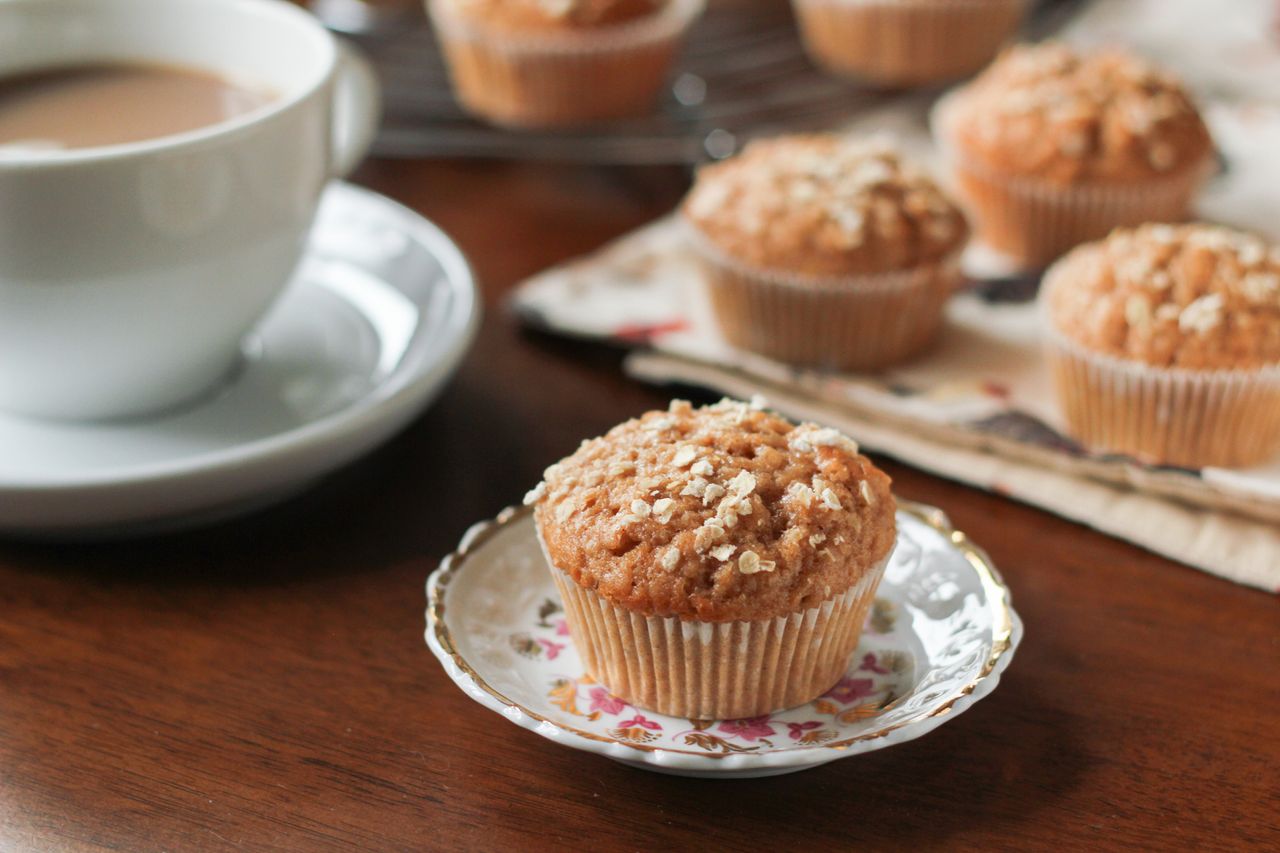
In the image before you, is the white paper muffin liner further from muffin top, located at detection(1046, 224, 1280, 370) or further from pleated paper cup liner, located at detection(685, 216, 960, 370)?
pleated paper cup liner, located at detection(685, 216, 960, 370)

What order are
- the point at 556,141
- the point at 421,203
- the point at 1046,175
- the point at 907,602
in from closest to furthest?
the point at 907,602 → the point at 1046,175 → the point at 421,203 → the point at 556,141

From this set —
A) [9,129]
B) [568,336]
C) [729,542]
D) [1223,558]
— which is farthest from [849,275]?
[9,129]

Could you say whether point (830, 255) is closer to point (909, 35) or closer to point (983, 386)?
point (983, 386)

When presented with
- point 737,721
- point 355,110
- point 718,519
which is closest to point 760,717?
point 737,721

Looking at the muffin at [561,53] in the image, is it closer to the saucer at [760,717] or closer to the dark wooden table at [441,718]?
the dark wooden table at [441,718]

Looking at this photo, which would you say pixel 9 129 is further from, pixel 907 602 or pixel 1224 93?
pixel 1224 93

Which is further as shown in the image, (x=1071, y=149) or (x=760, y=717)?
(x=1071, y=149)

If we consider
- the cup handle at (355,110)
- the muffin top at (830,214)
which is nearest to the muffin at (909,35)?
the muffin top at (830,214)
